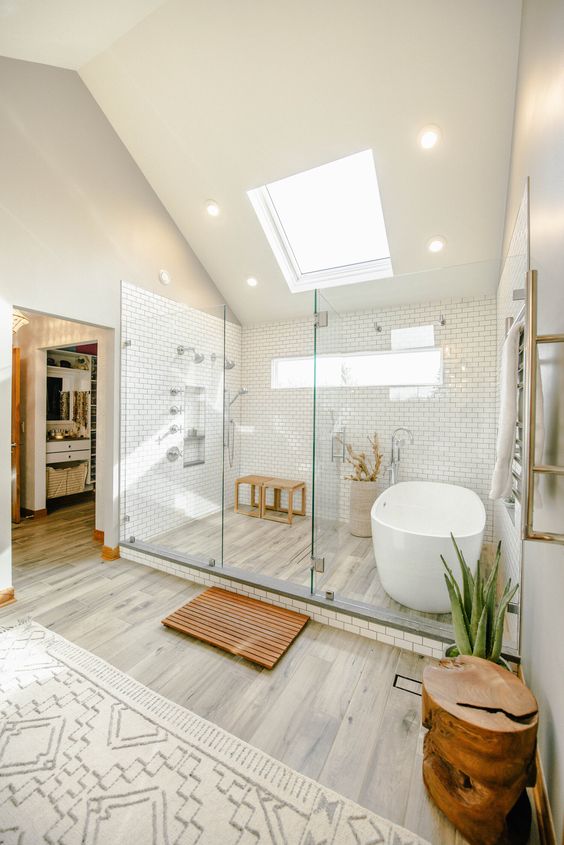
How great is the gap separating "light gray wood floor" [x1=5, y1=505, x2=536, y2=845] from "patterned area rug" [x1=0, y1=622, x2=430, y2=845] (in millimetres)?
89

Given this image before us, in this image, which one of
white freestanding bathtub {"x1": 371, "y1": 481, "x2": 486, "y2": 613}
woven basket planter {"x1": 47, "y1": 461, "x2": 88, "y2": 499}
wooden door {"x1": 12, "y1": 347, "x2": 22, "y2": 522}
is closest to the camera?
white freestanding bathtub {"x1": 371, "y1": 481, "x2": 486, "y2": 613}

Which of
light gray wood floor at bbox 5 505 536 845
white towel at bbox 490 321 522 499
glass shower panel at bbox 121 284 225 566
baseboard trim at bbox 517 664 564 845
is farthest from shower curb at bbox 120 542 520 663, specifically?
white towel at bbox 490 321 522 499

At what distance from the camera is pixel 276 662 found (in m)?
2.05

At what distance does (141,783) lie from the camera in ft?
4.52

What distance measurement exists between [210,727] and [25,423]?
4633 mm

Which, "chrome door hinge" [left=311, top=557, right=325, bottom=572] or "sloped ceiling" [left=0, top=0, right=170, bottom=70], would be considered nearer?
"sloped ceiling" [left=0, top=0, right=170, bottom=70]

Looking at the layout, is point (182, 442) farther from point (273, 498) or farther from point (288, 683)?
point (288, 683)

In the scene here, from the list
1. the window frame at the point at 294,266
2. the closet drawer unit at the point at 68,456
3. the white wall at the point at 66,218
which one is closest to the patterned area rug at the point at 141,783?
the white wall at the point at 66,218

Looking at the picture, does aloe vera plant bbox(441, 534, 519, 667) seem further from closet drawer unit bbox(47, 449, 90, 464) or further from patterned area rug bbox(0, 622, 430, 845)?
closet drawer unit bbox(47, 449, 90, 464)

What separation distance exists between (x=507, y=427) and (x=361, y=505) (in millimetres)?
1910

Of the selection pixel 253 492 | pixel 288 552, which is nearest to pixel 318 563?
pixel 288 552

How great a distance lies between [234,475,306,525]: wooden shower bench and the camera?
4309 mm

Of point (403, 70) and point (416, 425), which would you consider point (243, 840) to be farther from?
point (403, 70)

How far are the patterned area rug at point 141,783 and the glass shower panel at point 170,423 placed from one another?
1614mm
